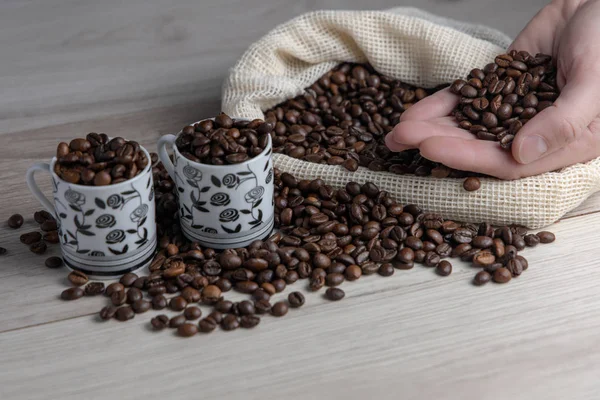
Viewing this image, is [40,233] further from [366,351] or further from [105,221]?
[366,351]

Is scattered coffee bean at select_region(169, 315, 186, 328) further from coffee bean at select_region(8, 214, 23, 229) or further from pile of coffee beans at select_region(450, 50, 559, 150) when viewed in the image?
pile of coffee beans at select_region(450, 50, 559, 150)

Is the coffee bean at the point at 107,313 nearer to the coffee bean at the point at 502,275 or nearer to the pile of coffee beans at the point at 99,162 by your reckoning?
the pile of coffee beans at the point at 99,162

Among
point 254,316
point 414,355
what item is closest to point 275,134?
point 254,316

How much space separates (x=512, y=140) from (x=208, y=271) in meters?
0.81

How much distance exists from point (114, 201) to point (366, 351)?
0.61m

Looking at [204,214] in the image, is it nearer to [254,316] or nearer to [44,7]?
[254,316]

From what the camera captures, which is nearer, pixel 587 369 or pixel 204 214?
pixel 587 369

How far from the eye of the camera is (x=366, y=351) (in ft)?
5.50

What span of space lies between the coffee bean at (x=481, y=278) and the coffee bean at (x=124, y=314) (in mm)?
771

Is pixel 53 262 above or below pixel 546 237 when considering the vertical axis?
below

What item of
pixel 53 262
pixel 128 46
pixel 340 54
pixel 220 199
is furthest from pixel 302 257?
pixel 128 46

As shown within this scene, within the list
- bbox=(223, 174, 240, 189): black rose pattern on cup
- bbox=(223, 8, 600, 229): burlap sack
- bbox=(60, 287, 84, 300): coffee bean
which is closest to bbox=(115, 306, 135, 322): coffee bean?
bbox=(60, 287, 84, 300): coffee bean

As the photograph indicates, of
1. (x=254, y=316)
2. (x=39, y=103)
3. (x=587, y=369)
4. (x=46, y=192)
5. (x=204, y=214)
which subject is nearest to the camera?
Result: (x=587, y=369)

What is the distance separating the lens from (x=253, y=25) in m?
3.25
